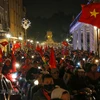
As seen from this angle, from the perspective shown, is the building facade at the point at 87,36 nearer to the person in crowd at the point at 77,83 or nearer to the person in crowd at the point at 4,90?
the person in crowd at the point at 77,83

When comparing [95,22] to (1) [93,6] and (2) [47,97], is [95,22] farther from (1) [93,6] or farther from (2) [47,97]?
(2) [47,97]

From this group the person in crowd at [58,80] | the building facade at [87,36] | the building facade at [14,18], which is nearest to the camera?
the person in crowd at [58,80]

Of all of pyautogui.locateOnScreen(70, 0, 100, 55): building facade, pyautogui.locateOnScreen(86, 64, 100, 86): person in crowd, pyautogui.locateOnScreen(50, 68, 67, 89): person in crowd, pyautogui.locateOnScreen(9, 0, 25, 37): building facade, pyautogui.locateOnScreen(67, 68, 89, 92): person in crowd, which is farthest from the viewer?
pyautogui.locateOnScreen(9, 0, 25, 37): building facade

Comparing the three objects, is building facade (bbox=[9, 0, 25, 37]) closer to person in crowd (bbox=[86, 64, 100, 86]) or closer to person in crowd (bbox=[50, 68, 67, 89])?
person in crowd (bbox=[86, 64, 100, 86])

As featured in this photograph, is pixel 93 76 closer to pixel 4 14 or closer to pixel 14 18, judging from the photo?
pixel 4 14

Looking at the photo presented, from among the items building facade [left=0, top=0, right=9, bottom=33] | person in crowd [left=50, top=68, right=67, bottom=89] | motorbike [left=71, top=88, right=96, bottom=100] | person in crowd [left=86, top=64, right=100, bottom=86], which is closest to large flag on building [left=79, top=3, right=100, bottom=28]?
person in crowd [left=86, top=64, right=100, bottom=86]

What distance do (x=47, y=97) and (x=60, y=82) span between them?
2.69 metres

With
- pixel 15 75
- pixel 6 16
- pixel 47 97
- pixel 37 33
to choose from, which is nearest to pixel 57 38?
pixel 37 33

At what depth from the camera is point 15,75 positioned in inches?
529

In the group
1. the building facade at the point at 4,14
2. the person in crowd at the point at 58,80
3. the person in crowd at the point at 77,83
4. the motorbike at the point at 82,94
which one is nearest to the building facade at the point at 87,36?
the building facade at the point at 4,14

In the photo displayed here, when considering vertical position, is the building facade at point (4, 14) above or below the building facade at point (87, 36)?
above

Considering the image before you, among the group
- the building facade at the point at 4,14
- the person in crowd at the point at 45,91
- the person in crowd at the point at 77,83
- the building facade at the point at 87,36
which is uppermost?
the building facade at the point at 4,14

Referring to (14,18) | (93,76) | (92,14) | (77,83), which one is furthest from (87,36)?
(77,83)

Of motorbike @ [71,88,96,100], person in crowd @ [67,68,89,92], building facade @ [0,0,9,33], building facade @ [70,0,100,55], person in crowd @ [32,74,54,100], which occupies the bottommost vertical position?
motorbike @ [71,88,96,100]
